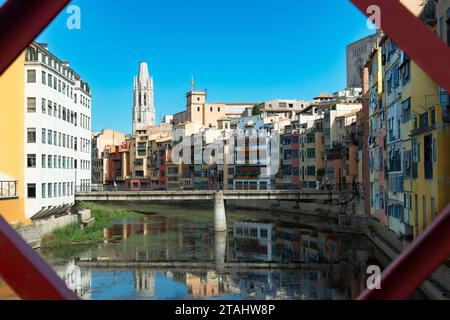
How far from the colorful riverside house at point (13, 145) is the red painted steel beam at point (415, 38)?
87.4ft

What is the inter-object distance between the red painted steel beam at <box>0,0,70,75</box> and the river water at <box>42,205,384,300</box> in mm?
18112

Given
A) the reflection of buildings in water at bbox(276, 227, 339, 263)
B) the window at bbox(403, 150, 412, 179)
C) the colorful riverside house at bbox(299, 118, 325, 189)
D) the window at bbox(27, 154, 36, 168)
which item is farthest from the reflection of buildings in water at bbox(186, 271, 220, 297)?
the colorful riverside house at bbox(299, 118, 325, 189)

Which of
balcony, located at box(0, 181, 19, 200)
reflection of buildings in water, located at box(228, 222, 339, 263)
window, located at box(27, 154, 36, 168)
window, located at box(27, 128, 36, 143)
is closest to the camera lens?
balcony, located at box(0, 181, 19, 200)

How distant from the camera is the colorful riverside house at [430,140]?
17.3 m

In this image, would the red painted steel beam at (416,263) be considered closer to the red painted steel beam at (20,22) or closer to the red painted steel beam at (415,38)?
the red painted steel beam at (415,38)

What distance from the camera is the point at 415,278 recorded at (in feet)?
5.19

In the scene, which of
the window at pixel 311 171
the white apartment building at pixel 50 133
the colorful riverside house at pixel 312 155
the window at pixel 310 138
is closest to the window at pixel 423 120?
the white apartment building at pixel 50 133

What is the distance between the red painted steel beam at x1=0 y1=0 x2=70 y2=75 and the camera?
1.58 meters

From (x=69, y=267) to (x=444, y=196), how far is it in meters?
18.0

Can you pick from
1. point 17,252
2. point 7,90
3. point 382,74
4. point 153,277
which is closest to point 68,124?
point 7,90

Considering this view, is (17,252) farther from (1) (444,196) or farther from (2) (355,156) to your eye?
(2) (355,156)

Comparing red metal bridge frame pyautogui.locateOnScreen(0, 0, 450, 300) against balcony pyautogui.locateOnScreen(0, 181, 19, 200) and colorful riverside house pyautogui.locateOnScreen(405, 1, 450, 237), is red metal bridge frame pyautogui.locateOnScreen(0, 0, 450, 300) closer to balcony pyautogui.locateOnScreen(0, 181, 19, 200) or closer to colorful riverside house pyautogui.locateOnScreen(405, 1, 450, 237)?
colorful riverside house pyautogui.locateOnScreen(405, 1, 450, 237)

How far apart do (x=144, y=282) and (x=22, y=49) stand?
21778 millimetres

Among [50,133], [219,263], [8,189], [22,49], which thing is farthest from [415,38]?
[50,133]
